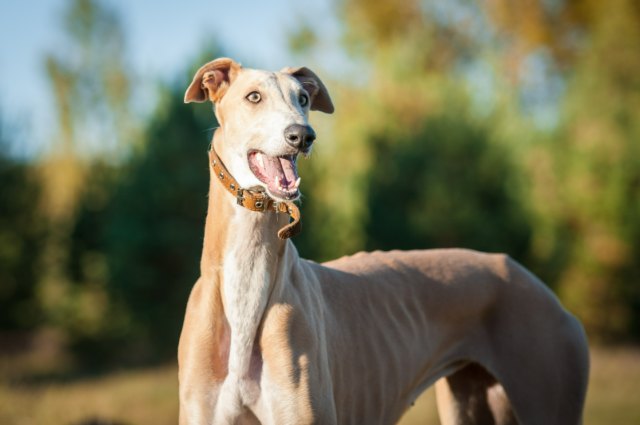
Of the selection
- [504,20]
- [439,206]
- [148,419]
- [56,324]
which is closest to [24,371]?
[56,324]

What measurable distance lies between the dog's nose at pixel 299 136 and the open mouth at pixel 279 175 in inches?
3.8

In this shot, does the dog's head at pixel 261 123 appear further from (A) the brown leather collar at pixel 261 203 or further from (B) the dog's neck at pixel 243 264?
(B) the dog's neck at pixel 243 264

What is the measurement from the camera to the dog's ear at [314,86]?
4.47 m

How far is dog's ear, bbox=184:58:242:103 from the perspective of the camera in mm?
4254

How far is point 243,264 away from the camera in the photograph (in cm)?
393

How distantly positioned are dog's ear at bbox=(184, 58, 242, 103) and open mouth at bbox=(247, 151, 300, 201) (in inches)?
25.0

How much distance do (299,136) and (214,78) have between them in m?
0.92

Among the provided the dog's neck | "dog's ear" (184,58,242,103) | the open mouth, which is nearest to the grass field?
A: the dog's neck

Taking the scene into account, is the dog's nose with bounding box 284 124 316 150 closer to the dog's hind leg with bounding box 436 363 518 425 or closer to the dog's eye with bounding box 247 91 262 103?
the dog's eye with bounding box 247 91 262 103

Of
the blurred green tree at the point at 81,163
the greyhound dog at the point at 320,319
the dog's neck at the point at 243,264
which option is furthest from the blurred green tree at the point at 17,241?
the dog's neck at the point at 243,264

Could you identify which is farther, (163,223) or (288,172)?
(163,223)

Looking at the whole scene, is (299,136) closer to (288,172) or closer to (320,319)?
(288,172)

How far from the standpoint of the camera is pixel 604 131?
2008 cm

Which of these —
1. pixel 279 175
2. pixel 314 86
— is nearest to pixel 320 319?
pixel 279 175
